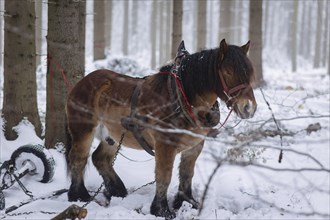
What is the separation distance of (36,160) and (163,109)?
2.05 meters

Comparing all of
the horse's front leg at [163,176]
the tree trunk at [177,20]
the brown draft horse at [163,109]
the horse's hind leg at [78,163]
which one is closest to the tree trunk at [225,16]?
the tree trunk at [177,20]

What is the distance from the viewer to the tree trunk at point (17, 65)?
6477 millimetres

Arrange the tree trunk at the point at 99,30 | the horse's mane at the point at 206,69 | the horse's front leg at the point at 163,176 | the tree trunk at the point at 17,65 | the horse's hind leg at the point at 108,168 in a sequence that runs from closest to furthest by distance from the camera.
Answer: the horse's mane at the point at 206,69
the horse's front leg at the point at 163,176
the horse's hind leg at the point at 108,168
the tree trunk at the point at 17,65
the tree trunk at the point at 99,30

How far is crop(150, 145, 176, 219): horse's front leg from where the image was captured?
4.25 metres

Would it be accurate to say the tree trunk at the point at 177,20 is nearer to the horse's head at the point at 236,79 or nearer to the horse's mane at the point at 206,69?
the horse's mane at the point at 206,69

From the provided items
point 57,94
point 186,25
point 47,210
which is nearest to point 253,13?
point 57,94

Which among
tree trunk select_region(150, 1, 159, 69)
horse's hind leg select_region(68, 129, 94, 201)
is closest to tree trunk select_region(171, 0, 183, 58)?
horse's hind leg select_region(68, 129, 94, 201)

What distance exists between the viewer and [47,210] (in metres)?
4.47

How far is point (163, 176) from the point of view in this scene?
14.2 feet

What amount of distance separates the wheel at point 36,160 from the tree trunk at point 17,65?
4.08ft

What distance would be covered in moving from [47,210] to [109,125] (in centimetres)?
112

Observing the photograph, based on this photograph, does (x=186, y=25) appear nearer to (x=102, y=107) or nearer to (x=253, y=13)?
(x=253, y=13)

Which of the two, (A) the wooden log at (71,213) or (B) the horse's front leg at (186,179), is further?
(B) the horse's front leg at (186,179)

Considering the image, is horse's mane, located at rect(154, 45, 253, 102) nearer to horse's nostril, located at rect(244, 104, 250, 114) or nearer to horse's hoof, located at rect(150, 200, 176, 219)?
horse's nostril, located at rect(244, 104, 250, 114)
